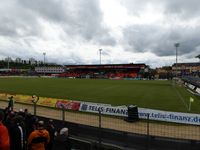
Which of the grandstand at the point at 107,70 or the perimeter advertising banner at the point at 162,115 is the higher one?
→ the grandstand at the point at 107,70

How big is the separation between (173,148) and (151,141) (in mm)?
706

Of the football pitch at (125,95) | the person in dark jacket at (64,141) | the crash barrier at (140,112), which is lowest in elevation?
the football pitch at (125,95)

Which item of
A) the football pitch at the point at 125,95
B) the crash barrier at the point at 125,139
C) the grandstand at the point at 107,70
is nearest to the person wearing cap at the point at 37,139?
the crash barrier at the point at 125,139

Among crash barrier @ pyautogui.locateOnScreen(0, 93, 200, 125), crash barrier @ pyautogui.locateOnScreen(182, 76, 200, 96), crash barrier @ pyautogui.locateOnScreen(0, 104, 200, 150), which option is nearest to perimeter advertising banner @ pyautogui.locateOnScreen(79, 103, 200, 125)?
crash barrier @ pyautogui.locateOnScreen(0, 93, 200, 125)

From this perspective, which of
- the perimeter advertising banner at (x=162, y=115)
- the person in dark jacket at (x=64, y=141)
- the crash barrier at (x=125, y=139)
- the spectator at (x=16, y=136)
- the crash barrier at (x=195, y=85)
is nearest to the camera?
the spectator at (x=16, y=136)

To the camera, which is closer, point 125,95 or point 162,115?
point 162,115

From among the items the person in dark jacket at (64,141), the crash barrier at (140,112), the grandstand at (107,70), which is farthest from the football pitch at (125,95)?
the grandstand at (107,70)

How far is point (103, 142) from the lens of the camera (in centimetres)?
917

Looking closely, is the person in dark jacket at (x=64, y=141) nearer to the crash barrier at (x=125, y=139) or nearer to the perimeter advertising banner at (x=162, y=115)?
the crash barrier at (x=125, y=139)

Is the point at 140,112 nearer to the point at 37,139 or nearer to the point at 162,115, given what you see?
the point at 162,115

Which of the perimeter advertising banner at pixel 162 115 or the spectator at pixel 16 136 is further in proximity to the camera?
the perimeter advertising banner at pixel 162 115

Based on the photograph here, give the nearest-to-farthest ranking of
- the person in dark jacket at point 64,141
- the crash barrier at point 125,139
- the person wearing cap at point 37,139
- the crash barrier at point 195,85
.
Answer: the person wearing cap at point 37,139 → the person in dark jacket at point 64,141 → the crash barrier at point 125,139 → the crash barrier at point 195,85

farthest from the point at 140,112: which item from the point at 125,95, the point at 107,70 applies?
the point at 107,70

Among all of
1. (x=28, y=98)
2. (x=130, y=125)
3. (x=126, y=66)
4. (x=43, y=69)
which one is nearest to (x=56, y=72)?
(x=43, y=69)
